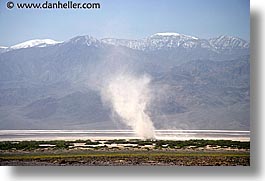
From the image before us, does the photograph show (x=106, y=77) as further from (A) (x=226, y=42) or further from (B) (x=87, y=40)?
(A) (x=226, y=42)

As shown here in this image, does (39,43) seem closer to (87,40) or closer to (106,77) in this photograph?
(87,40)

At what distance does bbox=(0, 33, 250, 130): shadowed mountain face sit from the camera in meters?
5.31

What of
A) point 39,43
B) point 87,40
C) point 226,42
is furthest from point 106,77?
point 226,42

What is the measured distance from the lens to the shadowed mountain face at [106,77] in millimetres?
5309

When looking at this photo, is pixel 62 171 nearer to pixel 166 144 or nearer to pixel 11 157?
pixel 11 157

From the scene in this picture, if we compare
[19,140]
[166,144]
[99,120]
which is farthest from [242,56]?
[19,140]

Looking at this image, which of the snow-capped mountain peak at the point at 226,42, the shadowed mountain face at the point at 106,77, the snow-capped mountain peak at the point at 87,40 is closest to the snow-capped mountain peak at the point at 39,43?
the shadowed mountain face at the point at 106,77

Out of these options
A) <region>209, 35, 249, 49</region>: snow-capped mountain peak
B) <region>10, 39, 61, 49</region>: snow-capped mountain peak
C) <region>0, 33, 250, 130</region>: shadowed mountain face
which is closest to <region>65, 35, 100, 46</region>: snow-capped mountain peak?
<region>0, 33, 250, 130</region>: shadowed mountain face

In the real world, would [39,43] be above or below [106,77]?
above

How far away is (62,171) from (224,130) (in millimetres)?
1369

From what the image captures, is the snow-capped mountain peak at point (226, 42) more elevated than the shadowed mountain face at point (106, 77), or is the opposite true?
the snow-capped mountain peak at point (226, 42)

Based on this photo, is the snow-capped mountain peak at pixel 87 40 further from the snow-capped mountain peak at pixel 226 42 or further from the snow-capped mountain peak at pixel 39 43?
the snow-capped mountain peak at pixel 226 42

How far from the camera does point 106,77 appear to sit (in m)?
5.35

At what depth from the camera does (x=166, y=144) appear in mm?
5312
